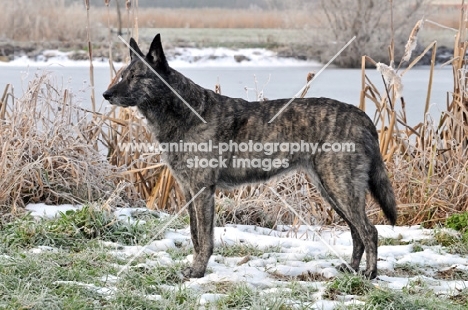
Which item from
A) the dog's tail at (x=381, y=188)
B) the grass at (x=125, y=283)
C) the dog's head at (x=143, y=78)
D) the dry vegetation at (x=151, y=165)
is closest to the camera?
the grass at (x=125, y=283)

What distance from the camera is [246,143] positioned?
4383mm

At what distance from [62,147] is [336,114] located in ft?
8.25

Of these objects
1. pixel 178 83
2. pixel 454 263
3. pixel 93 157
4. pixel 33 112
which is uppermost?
pixel 178 83

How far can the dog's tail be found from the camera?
14.3 ft

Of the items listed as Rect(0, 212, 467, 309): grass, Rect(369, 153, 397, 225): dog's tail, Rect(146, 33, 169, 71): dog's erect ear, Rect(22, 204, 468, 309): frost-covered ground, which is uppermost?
Rect(146, 33, 169, 71): dog's erect ear

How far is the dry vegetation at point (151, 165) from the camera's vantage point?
550 cm

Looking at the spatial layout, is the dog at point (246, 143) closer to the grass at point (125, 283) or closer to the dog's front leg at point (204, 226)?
the dog's front leg at point (204, 226)

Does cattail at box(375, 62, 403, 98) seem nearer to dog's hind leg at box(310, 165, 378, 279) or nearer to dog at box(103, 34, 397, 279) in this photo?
dog at box(103, 34, 397, 279)

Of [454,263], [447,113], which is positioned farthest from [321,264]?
[447,113]

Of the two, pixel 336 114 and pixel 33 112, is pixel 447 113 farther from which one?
pixel 33 112

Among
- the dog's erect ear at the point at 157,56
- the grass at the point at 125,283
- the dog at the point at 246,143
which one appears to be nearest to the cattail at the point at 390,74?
the dog at the point at 246,143

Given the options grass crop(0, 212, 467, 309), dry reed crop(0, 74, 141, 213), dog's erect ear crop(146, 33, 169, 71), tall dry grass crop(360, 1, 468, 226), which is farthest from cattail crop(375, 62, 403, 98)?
dry reed crop(0, 74, 141, 213)

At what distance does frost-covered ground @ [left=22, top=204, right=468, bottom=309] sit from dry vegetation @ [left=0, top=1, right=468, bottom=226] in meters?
0.22

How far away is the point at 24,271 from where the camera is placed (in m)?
3.95
